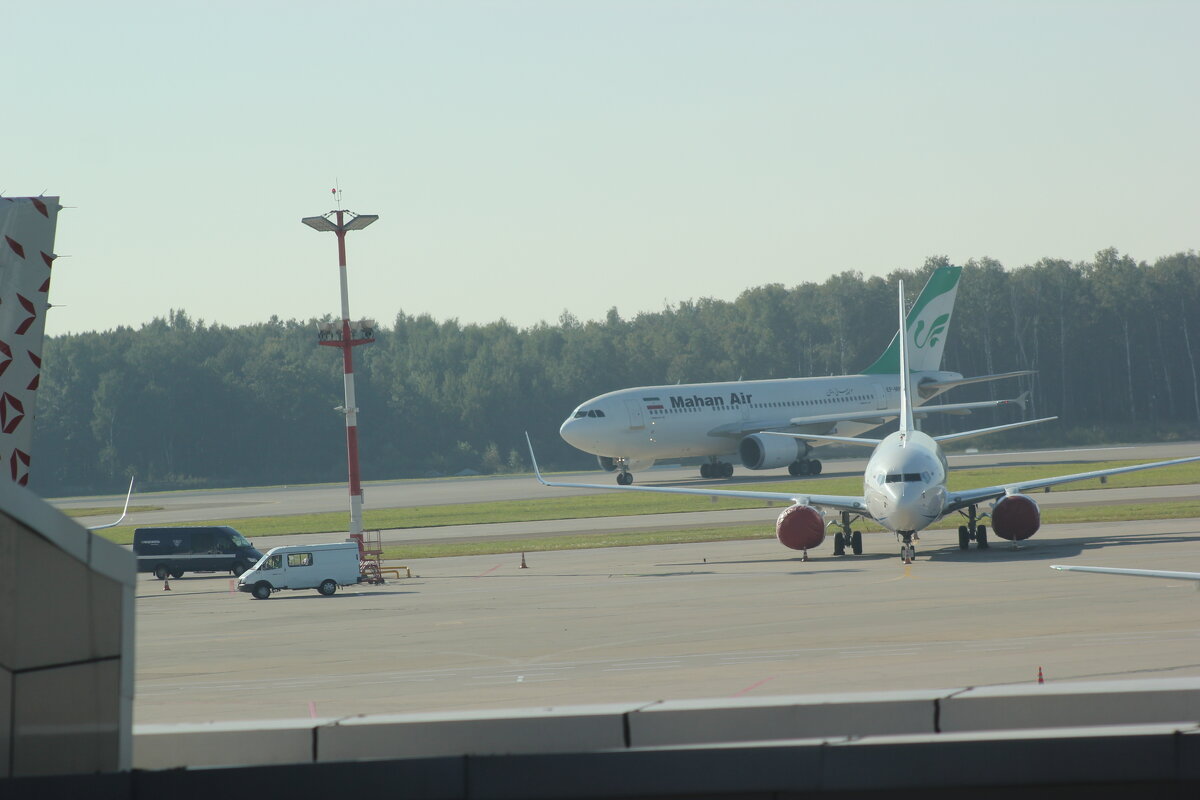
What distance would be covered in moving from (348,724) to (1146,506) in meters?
48.3

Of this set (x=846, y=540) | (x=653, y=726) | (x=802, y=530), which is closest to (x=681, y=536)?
(x=846, y=540)

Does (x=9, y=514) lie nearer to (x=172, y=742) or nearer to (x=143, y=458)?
(x=172, y=742)

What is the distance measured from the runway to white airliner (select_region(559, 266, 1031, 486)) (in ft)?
135

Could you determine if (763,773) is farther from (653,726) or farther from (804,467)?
(804,467)

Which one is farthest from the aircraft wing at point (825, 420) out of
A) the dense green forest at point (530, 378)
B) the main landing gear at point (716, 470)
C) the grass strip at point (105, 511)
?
the dense green forest at point (530, 378)

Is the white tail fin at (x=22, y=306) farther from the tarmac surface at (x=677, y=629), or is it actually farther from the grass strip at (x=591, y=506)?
the grass strip at (x=591, y=506)

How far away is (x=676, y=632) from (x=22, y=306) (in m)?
14.7

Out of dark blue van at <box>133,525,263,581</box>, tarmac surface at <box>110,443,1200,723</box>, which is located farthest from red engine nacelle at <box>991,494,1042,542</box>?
dark blue van at <box>133,525,263,581</box>

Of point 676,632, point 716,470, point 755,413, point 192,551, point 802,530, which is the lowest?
point 676,632

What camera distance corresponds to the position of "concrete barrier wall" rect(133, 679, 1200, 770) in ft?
29.1

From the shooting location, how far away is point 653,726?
891 centimetres

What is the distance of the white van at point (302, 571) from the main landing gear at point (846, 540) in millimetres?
14384

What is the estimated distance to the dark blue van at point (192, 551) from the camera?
48.2 m

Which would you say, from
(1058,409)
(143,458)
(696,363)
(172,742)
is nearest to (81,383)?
(143,458)
